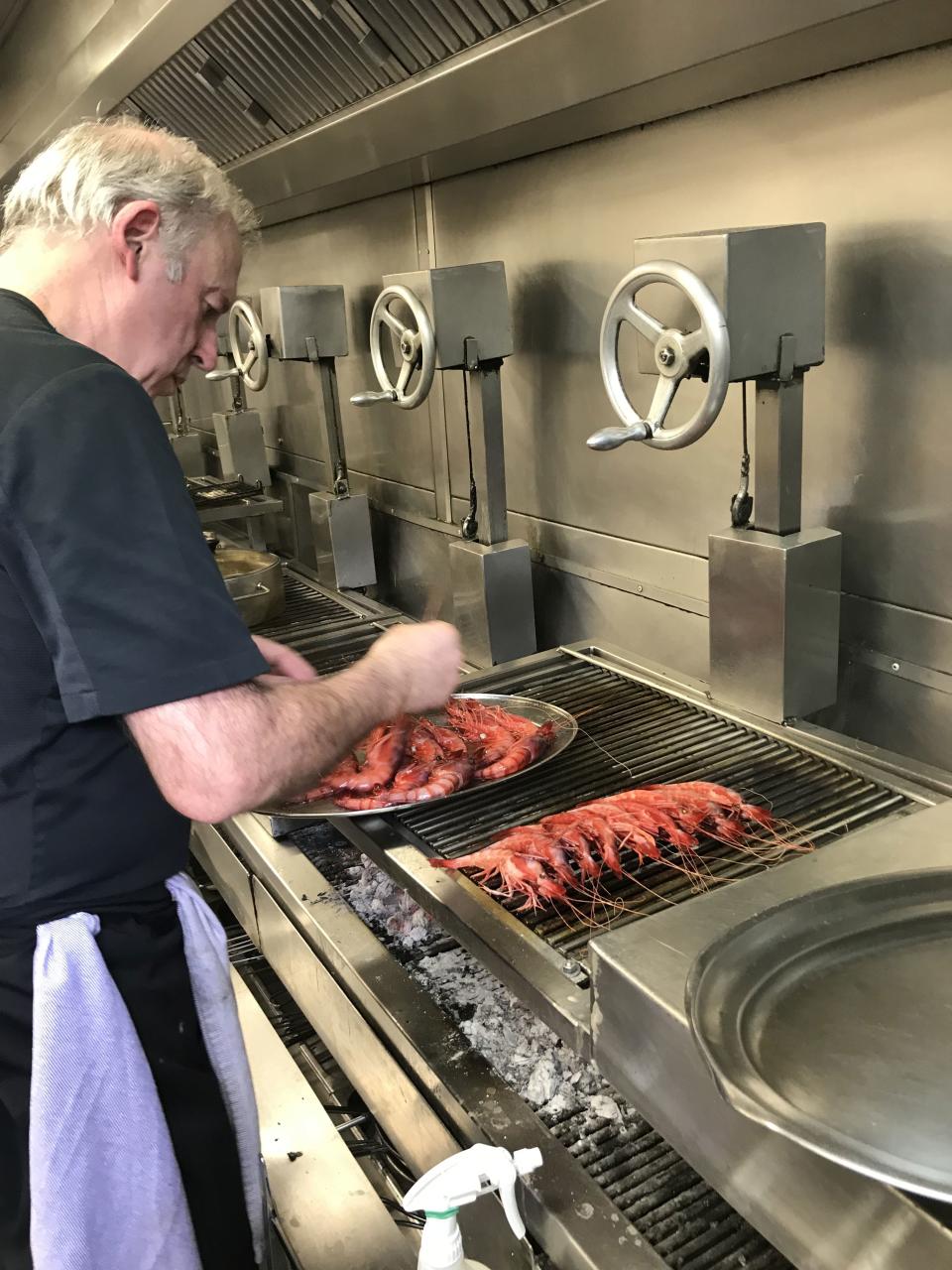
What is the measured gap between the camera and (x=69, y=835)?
4.23 ft

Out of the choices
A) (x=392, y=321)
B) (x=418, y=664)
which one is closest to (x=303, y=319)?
(x=392, y=321)

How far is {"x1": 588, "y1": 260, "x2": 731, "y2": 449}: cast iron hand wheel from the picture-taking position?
1.58 meters

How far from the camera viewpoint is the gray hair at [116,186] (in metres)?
1.27

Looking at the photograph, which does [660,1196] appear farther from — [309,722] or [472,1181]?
[309,722]

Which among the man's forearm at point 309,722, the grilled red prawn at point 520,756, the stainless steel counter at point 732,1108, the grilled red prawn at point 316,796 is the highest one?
the man's forearm at point 309,722

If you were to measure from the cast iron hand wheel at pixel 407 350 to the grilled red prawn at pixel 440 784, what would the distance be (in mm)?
1021

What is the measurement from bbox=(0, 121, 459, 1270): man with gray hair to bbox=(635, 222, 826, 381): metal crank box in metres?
0.67

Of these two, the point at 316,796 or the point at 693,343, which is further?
the point at 316,796

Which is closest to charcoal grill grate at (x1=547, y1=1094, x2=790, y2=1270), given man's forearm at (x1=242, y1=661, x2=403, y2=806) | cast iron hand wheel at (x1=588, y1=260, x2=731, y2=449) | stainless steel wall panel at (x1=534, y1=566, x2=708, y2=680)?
man's forearm at (x1=242, y1=661, x2=403, y2=806)

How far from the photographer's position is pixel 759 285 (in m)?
1.62

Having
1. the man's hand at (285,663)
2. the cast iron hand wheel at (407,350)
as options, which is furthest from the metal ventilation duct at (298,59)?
the man's hand at (285,663)

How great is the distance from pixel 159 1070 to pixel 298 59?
2.38 meters

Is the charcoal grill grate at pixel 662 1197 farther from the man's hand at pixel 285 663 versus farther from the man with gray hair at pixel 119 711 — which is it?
the man's hand at pixel 285 663

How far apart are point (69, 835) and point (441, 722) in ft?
2.88
